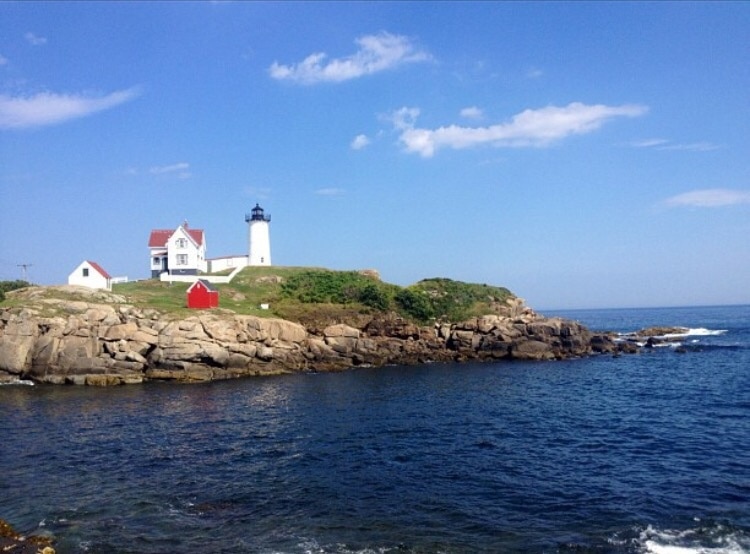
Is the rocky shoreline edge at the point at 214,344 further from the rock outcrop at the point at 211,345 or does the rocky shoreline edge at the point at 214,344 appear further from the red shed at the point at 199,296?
the red shed at the point at 199,296

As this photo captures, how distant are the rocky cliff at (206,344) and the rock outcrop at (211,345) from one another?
85mm

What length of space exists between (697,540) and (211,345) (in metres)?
42.5

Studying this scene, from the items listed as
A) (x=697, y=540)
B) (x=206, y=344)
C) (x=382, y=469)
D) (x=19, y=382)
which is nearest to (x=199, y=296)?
(x=206, y=344)

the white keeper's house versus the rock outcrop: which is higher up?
the white keeper's house

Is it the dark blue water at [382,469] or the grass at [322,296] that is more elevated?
the grass at [322,296]

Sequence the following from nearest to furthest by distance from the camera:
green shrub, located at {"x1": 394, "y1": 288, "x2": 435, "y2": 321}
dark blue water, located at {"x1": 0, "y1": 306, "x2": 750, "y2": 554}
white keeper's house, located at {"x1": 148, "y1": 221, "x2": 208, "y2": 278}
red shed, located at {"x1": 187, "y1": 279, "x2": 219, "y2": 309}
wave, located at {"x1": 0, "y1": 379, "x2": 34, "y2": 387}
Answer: dark blue water, located at {"x1": 0, "y1": 306, "x2": 750, "y2": 554}
wave, located at {"x1": 0, "y1": 379, "x2": 34, "y2": 387}
red shed, located at {"x1": 187, "y1": 279, "x2": 219, "y2": 309}
green shrub, located at {"x1": 394, "y1": 288, "x2": 435, "y2": 321}
white keeper's house, located at {"x1": 148, "y1": 221, "x2": 208, "y2": 278}

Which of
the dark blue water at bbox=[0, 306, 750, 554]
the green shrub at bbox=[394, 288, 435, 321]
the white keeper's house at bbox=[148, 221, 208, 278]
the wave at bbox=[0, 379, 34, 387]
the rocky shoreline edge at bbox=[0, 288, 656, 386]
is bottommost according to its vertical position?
the dark blue water at bbox=[0, 306, 750, 554]

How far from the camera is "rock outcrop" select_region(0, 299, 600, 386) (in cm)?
4875

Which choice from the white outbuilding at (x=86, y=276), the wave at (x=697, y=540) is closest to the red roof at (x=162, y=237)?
the white outbuilding at (x=86, y=276)

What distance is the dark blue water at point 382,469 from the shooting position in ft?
58.7

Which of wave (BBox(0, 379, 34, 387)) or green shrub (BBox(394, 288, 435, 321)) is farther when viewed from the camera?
green shrub (BBox(394, 288, 435, 321))

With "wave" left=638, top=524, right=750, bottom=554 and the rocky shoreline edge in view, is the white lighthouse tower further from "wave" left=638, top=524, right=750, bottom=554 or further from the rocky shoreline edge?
"wave" left=638, top=524, right=750, bottom=554


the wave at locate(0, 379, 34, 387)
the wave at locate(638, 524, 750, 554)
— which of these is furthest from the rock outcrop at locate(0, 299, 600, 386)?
the wave at locate(638, 524, 750, 554)

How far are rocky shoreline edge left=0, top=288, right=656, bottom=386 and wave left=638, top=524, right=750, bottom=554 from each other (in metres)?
40.0
